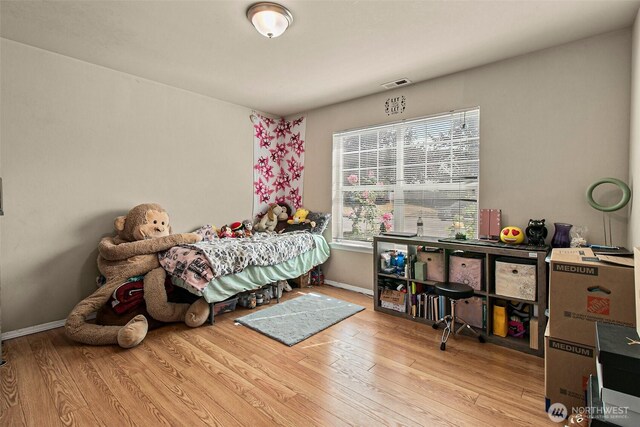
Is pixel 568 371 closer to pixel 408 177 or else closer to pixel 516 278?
pixel 516 278

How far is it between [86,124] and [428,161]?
11.6 ft

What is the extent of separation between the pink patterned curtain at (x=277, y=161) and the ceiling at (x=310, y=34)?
125cm

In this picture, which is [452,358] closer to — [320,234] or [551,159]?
[551,159]

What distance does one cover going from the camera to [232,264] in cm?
288

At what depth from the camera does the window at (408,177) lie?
3.04 m

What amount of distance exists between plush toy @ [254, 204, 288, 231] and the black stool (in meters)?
2.47

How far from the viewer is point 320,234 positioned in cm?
407

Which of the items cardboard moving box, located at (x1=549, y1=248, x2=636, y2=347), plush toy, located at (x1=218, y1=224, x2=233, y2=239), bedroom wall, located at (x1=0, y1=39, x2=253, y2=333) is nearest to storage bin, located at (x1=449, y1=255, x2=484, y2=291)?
cardboard moving box, located at (x1=549, y1=248, x2=636, y2=347)

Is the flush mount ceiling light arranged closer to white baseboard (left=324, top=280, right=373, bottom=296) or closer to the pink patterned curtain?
the pink patterned curtain

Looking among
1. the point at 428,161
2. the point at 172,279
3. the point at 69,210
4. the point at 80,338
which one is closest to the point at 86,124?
the point at 69,210

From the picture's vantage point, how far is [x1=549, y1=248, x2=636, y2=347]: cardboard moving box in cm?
154

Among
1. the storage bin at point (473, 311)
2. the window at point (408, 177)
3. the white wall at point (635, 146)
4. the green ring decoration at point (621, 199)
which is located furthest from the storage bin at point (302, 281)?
the white wall at point (635, 146)

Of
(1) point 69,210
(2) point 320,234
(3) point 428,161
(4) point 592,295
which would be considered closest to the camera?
(4) point 592,295

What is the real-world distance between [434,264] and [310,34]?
91.1 inches
